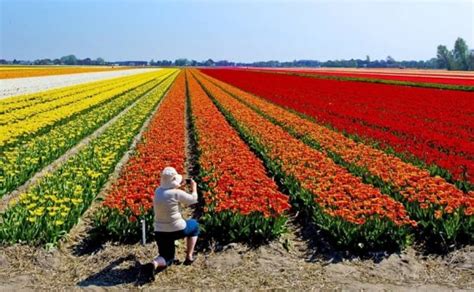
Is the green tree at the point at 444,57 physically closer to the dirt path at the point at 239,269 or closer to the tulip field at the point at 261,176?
the tulip field at the point at 261,176

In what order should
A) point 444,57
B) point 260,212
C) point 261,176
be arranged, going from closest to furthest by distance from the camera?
point 260,212 → point 261,176 → point 444,57

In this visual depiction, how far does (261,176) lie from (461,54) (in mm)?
117262

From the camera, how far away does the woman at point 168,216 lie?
641 cm

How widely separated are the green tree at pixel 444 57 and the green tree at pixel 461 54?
6.94ft

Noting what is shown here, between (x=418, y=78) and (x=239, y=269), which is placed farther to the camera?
(x=418, y=78)

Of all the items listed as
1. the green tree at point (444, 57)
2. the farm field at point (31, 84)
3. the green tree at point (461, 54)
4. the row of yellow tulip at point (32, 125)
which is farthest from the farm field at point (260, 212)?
the green tree at point (444, 57)

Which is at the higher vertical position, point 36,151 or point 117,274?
point 36,151

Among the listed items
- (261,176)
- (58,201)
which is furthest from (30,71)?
(58,201)

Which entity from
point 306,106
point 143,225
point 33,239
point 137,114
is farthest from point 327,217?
point 306,106

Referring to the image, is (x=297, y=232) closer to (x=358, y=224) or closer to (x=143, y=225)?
(x=358, y=224)

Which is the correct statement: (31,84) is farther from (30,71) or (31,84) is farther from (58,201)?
(58,201)

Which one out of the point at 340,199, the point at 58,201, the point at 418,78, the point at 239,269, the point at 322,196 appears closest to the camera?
the point at 239,269

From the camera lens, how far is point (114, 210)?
7.81 m

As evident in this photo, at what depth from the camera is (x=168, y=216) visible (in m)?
6.51
